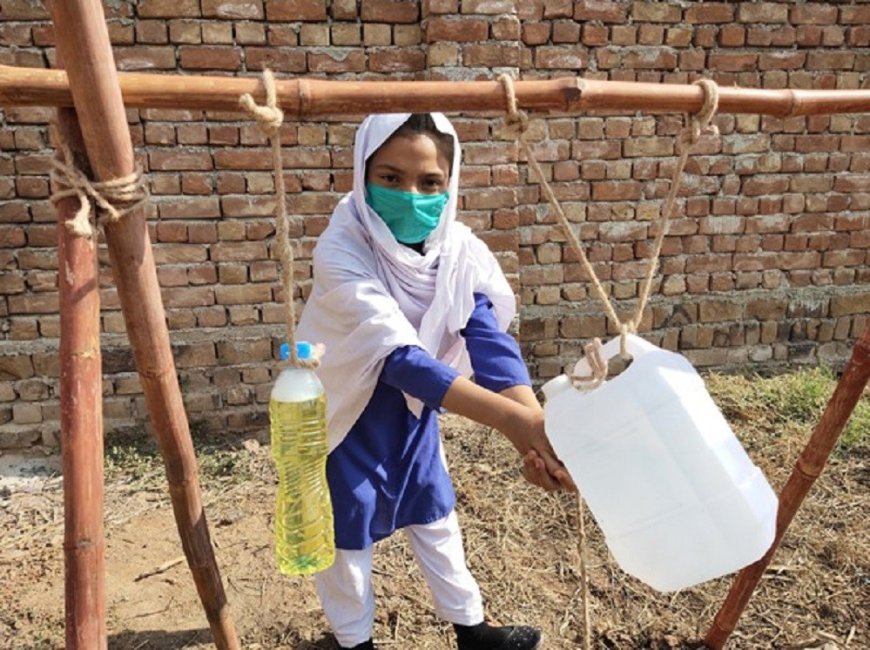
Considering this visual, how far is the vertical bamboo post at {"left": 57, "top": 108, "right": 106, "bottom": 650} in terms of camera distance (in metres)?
1.07

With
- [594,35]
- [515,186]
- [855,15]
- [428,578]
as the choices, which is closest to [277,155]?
[428,578]

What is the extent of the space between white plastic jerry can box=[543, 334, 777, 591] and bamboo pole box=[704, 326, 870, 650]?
2.42 feet

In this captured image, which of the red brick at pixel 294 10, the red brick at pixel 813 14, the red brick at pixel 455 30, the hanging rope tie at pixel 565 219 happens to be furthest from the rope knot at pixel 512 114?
the red brick at pixel 813 14

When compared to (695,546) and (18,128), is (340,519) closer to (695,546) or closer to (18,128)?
(695,546)

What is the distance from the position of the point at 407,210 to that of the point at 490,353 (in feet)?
1.35

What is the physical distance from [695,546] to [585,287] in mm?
2410

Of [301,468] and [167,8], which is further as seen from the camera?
[167,8]

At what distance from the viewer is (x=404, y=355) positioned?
1577mm

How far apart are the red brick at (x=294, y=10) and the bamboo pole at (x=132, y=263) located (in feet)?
6.48

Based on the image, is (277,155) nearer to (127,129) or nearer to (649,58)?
(127,129)

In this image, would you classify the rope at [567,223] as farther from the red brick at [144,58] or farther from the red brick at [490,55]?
the red brick at [144,58]

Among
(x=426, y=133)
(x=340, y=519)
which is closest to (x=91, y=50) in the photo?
(x=426, y=133)

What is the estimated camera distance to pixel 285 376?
1.33 m

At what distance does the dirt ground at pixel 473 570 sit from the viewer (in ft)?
7.55
